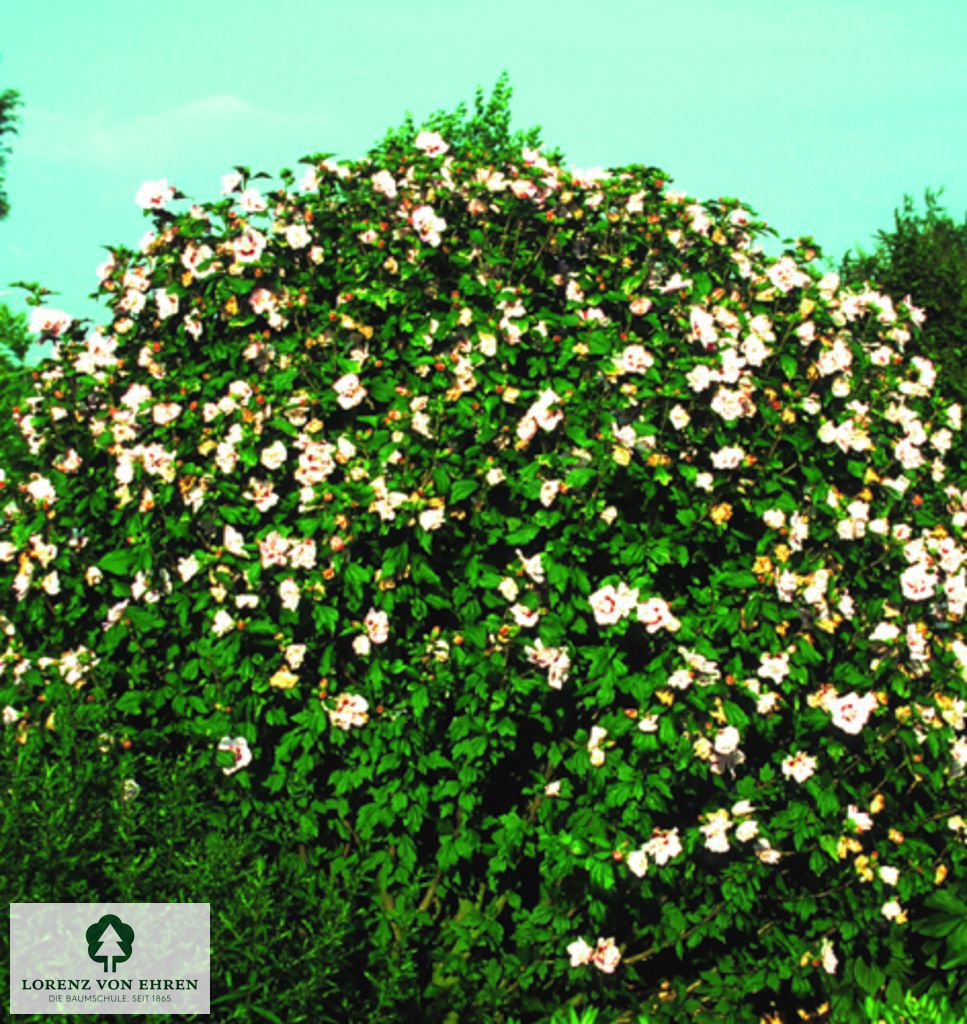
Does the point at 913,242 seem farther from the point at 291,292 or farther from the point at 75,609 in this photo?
the point at 75,609

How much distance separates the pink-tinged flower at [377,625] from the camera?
15.9ft

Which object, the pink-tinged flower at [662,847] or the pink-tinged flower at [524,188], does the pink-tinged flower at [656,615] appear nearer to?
the pink-tinged flower at [662,847]

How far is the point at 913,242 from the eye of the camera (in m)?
9.66

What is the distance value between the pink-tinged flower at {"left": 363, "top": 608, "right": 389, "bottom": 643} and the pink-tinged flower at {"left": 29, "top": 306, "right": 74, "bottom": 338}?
8.04 ft

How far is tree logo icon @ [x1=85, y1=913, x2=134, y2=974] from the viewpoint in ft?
13.2

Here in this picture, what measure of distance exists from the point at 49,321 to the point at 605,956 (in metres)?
3.91

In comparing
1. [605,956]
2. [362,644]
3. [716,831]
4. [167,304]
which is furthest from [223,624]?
[716,831]

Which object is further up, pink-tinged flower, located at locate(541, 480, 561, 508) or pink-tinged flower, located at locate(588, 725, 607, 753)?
pink-tinged flower, located at locate(541, 480, 561, 508)

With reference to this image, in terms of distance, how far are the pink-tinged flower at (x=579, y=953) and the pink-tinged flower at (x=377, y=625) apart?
54.7 inches

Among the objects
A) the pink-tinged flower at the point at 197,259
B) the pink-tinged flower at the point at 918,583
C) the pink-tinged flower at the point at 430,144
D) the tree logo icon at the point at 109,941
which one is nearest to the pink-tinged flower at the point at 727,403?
the pink-tinged flower at the point at 918,583

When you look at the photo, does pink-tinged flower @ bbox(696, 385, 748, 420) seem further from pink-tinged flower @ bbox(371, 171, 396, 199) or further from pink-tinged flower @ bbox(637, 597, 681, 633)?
pink-tinged flower @ bbox(371, 171, 396, 199)

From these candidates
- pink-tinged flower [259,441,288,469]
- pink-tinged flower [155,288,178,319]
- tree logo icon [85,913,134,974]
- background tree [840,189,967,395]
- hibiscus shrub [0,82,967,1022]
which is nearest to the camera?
tree logo icon [85,913,134,974]

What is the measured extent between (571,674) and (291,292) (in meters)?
1.98

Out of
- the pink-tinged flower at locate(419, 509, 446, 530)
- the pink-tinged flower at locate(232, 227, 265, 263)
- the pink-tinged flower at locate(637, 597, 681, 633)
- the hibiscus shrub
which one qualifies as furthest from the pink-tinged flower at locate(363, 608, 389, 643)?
the pink-tinged flower at locate(232, 227, 265, 263)
